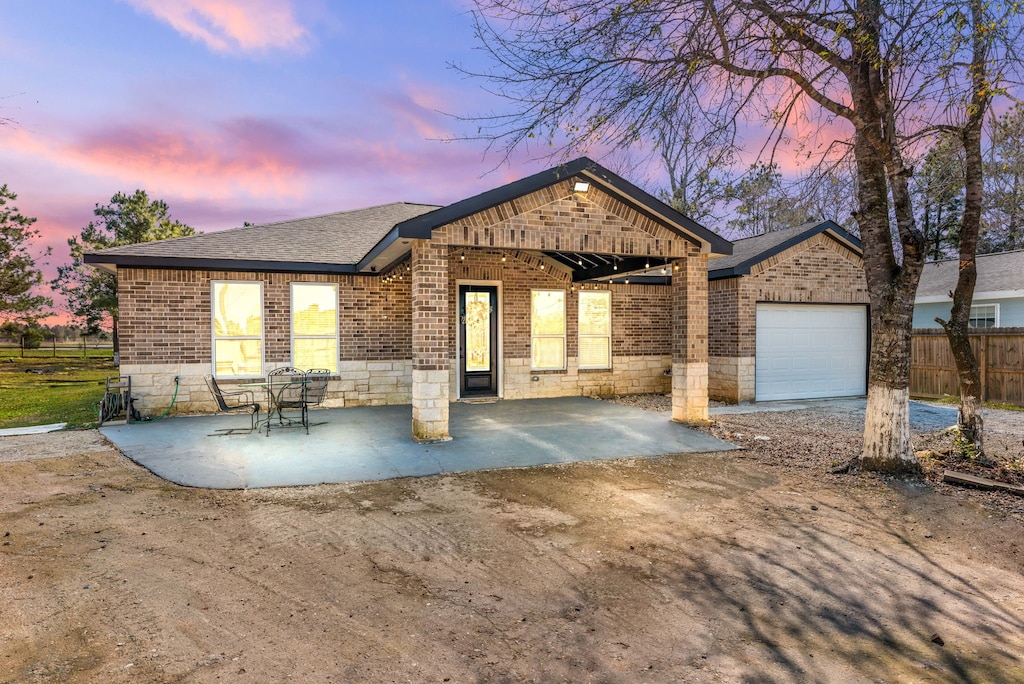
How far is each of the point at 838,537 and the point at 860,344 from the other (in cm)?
1089

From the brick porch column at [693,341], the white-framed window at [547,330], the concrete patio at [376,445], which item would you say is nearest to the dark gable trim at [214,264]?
the concrete patio at [376,445]

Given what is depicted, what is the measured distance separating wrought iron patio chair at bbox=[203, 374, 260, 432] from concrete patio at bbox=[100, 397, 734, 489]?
261mm

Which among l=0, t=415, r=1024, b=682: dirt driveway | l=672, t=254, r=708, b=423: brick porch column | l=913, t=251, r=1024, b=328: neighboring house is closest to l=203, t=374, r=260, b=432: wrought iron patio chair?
l=0, t=415, r=1024, b=682: dirt driveway

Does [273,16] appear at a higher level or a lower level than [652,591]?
higher

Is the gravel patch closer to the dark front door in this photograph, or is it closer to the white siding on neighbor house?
the dark front door

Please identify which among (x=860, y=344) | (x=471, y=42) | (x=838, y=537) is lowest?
(x=838, y=537)

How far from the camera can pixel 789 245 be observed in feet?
40.4

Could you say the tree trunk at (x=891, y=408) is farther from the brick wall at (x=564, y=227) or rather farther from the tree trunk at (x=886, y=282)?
the brick wall at (x=564, y=227)

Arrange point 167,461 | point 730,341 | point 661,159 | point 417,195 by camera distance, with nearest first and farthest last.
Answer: point 167,461
point 661,159
point 730,341
point 417,195

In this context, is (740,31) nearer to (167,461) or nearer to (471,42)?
(471,42)

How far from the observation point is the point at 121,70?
32.5 ft

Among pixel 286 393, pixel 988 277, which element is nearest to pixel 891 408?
pixel 286 393

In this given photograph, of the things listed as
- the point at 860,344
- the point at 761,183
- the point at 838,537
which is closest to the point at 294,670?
the point at 838,537

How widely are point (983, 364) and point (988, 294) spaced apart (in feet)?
13.5
